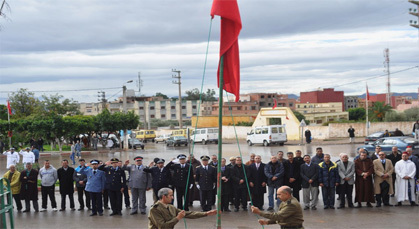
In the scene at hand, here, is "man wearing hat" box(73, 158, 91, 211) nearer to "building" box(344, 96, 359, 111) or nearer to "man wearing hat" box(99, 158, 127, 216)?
"man wearing hat" box(99, 158, 127, 216)

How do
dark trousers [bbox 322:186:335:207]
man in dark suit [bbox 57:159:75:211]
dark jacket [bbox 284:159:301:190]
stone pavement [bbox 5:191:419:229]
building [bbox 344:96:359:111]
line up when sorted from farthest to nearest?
building [bbox 344:96:359:111], man in dark suit [bbox 57:159:75:211], dark jacket [bbox 284:159:301:190], dark trousers [bbox 322:186:335:207], stone pavement [bbox 5:191:419:229]

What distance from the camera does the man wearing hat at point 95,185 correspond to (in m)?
13.8

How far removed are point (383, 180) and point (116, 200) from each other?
24.9ft

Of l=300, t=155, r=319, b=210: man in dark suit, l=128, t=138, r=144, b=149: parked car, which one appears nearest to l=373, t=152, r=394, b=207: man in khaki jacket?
l=300, t=155, r=319, b=210: man in dark suit

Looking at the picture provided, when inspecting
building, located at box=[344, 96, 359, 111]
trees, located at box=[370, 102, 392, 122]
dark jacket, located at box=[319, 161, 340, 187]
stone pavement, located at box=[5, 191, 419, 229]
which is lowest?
stone pavement, located at box=[5, 191, 419, 229]

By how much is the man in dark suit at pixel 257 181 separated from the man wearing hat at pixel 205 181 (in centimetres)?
112

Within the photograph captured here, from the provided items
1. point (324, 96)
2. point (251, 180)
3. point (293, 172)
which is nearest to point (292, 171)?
point (293, 172)

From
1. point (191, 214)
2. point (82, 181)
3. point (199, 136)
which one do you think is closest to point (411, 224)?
point (191, 214)

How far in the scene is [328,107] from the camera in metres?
130

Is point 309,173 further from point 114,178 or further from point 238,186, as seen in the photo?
point 114,178

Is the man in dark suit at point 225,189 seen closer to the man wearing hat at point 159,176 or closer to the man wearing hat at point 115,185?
the man wearing hat at point 159,176

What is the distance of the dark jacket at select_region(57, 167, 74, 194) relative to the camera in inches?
580

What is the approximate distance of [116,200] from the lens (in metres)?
14.0

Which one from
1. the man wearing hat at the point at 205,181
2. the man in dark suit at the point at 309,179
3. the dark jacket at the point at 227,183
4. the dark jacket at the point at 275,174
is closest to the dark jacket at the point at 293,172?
the dark jacket at the point at 275,174
